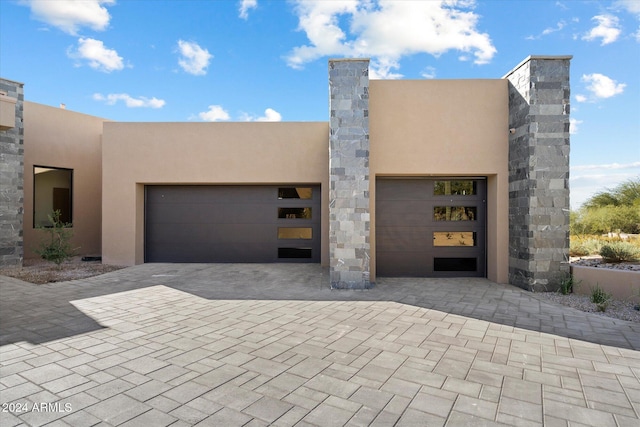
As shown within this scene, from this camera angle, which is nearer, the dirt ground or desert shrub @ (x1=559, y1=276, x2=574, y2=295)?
desert shrub @ (x1=559, y1=276, x2=574, y2=295)

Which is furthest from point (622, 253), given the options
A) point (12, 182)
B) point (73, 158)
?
point (73, 158)

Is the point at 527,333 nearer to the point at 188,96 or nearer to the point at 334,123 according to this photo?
the point at 334,123

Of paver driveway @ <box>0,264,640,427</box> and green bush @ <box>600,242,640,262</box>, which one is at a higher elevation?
green bush @ <box>600,242,640,262</box>

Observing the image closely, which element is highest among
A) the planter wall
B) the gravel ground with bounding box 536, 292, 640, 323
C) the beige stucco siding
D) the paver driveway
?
the beige stucco siding

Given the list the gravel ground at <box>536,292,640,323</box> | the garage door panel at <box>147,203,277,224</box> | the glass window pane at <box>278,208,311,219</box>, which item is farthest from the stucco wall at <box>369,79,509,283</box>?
the garage door panel at <box>147,203,277,224</box>

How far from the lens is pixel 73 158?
10562 mm

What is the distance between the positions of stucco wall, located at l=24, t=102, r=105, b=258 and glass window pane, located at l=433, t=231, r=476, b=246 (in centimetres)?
1002

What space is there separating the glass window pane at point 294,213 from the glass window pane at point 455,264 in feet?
11.5

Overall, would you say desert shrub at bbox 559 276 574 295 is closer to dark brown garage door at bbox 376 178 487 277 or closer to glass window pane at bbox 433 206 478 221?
dark brown garage door at bbox 376 178 487 277

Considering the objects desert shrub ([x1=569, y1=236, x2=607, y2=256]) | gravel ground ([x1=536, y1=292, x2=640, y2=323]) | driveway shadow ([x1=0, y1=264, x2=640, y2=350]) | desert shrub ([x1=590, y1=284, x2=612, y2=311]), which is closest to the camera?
driveway shadow ([x1=0, y1=264, x2=640, y2=350])

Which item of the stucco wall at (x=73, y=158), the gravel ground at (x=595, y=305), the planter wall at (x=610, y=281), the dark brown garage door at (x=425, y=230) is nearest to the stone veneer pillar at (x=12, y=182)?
the stucco wall at (x=73, y=158)

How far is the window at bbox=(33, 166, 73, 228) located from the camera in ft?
32.5

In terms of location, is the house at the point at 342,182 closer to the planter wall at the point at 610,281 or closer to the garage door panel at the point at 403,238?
the garage door panel at the point at 403,238

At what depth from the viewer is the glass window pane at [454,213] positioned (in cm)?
752
